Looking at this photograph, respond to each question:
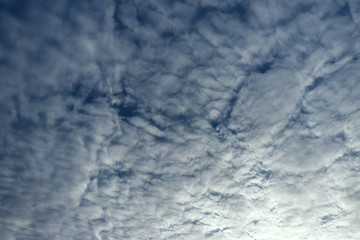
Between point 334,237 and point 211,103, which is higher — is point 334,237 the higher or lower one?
the lower one

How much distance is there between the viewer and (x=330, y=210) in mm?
12516

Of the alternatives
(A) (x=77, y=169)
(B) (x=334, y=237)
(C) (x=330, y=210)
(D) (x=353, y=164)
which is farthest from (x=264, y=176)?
(A) (x=77, y=169)

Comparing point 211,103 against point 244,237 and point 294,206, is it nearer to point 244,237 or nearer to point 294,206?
point 294,206

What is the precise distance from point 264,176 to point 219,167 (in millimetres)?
2468

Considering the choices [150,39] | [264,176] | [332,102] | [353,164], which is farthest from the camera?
[264,176]

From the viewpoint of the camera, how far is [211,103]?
888 centimetres

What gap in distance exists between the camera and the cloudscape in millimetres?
7066

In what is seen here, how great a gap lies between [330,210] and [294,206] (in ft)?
6.86

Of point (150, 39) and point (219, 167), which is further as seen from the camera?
point (219, 167)

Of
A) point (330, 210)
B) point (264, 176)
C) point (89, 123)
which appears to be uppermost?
point (89, 123)

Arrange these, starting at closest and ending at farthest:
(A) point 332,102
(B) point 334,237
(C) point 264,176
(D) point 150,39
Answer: (D) point 150,39
(A) point 332,102
(C) point 264,176
(B) point 334,237

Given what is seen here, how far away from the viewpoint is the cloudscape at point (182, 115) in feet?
23.2

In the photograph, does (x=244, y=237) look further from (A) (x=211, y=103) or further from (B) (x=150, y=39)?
(B) (x=150, y=39)

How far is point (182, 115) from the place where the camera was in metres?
9.16
